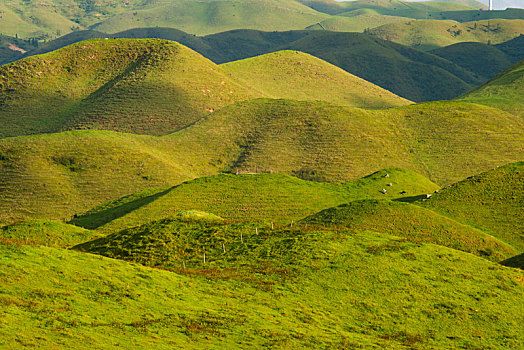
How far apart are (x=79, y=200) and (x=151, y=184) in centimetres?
1559

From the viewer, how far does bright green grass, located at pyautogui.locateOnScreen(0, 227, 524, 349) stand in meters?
30.3

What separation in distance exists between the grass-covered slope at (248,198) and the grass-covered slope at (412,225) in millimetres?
15025

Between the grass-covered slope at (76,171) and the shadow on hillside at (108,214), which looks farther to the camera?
the grass-covered slope at (76,171)

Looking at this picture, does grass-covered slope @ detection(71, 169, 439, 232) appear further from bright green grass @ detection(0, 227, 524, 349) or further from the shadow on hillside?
bright green grass @ detection(0, 227, 524, 349)

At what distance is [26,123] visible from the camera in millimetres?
184875

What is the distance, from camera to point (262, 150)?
14150 centimetres

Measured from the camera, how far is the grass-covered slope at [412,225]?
213 ft

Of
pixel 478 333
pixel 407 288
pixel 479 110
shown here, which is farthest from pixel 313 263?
pixel 479 110

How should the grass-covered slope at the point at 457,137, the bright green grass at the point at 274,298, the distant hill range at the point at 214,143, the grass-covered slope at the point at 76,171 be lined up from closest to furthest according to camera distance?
the bright green grass at the point at 274,298 → the grass-covered slope at the point at 76,171 → the distant hill range at the point at 214,143 → the grass-covered slope at the point at 457,137

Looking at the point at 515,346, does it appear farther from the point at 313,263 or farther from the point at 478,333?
the point at 313,263

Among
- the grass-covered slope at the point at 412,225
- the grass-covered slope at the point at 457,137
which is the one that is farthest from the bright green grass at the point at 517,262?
the grass-covered slope at the point at 457,137

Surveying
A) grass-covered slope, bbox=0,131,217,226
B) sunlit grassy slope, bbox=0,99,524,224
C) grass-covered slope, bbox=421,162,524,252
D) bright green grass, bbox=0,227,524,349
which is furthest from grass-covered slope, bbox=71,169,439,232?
bright green grass, bbox=0,227,524,349

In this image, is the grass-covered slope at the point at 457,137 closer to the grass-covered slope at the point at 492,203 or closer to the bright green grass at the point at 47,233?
the grass-covered slope at the point at 492,203

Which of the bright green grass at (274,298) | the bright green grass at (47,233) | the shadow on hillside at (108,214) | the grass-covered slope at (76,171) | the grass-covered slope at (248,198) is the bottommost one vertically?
the grass-covered slope at (76,171)
